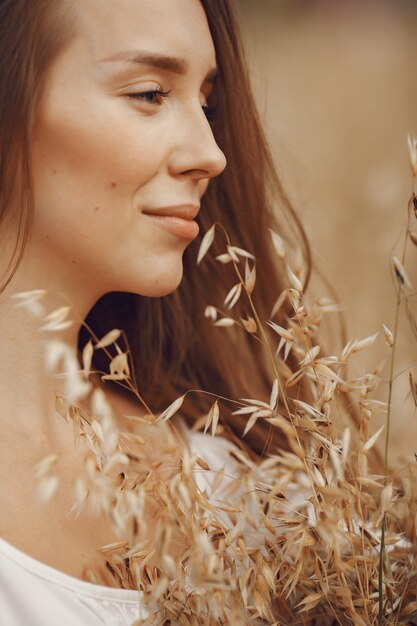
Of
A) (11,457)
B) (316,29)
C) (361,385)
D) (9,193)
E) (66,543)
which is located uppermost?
(316,29)

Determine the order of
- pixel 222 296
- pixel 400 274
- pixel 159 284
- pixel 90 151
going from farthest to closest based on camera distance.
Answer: pixel 222 296 → pixel 159 284 → pixel 90 151 → pixel 400 274

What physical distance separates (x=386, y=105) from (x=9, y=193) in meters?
2.08

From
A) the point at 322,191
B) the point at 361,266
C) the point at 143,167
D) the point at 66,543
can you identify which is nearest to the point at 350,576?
the point at 66,543

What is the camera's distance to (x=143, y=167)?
3.79 feet

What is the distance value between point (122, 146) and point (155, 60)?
127mm

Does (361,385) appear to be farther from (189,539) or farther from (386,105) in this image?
(386,105)

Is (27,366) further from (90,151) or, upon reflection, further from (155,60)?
(155,60)

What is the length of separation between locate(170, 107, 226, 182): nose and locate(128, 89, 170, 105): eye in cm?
4

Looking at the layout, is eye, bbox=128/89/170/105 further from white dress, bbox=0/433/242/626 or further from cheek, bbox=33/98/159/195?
white dress, bbox=0/433/242/626

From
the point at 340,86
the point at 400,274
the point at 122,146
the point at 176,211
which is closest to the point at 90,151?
the point at 122,146

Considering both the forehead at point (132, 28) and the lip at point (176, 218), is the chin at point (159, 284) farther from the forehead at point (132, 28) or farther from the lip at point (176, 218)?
the forehead at point (132, 28)

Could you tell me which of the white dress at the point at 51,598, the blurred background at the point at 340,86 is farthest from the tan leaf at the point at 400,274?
the blurred background at the point at 340,86

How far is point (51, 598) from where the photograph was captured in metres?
1.15

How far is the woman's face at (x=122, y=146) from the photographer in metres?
1.14
